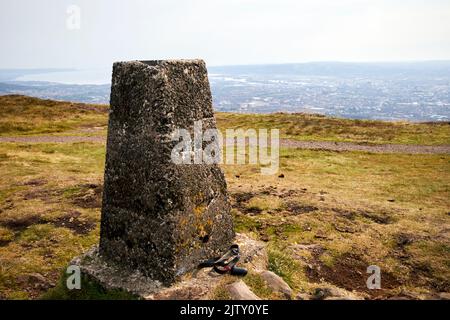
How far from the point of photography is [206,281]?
629 cm

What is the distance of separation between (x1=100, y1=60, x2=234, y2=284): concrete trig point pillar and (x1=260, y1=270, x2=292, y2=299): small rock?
1.11 m

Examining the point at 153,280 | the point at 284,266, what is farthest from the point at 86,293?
the point at 284,266

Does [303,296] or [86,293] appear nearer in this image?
[86,293]

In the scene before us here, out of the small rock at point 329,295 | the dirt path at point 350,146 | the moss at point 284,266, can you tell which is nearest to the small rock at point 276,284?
the small rock at point 329,295

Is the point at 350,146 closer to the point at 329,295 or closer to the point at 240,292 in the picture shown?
the point at 329,295

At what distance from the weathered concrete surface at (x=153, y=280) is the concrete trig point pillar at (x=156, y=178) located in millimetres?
136

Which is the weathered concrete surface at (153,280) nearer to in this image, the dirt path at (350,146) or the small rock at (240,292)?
the small rock at (240,292)

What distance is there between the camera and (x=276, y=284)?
6.80 m

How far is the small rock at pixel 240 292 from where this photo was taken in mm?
5961

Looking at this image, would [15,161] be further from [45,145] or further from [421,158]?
[421,158]

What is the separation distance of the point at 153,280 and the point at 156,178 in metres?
1.76

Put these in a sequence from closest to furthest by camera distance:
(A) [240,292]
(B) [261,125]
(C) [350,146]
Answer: (A) [240,292] → (C) [350,146] → (B) [261,125]

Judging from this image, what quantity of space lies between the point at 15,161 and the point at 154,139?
1909 centimetres
